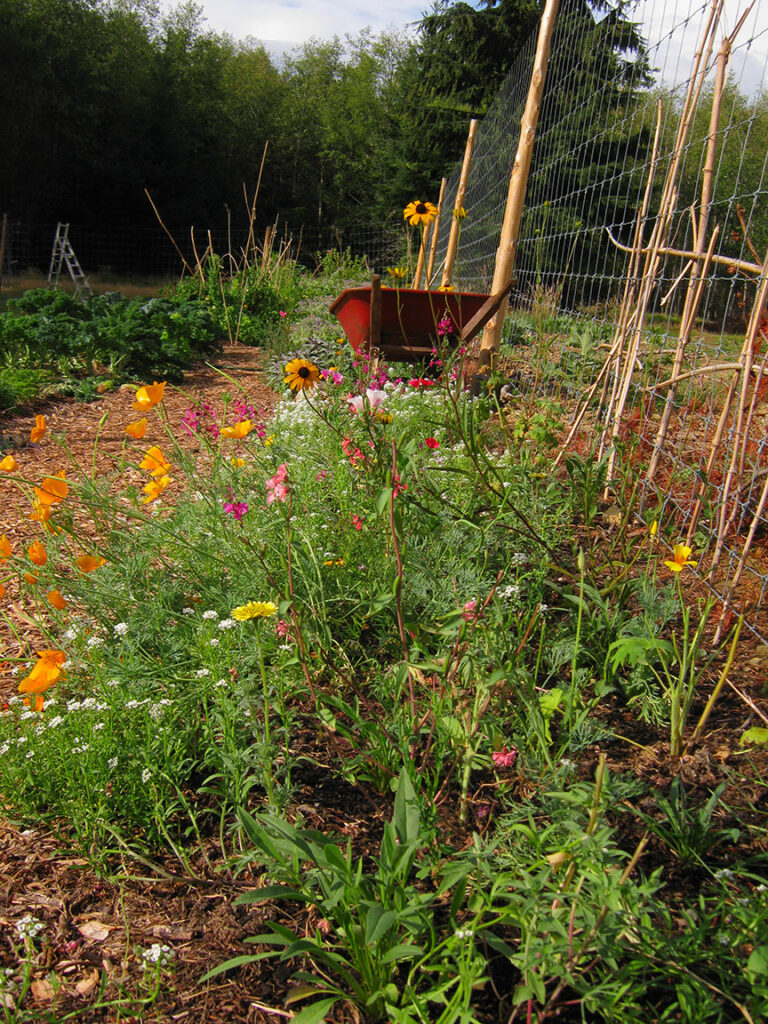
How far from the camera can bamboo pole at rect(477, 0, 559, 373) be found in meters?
3.95

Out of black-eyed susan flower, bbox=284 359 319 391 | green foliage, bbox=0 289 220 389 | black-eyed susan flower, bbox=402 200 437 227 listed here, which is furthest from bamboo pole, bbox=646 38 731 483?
green foliage, bbox=0 289 220 389

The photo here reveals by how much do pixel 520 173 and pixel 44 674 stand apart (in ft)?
12.8

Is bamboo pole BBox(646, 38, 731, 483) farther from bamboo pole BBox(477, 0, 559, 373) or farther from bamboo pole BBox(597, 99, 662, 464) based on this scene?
bamboo pole BBox(477, 0, 559, 373)

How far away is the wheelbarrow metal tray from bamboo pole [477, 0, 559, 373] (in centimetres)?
23

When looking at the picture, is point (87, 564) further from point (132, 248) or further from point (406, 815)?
point (132, 248)

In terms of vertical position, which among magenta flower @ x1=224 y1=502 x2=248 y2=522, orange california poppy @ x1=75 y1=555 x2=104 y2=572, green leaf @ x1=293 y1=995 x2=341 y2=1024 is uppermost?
magenta flower @ x1=224 y1=502 x2=248 y2=522

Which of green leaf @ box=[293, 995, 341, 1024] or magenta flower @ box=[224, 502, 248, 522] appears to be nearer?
green leaf @ box=[293, 995, 341, 1024]

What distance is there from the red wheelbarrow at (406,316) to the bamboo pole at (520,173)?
10.3 inches

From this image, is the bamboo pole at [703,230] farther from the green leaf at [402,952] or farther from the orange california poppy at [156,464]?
the green leaf at [402,952]

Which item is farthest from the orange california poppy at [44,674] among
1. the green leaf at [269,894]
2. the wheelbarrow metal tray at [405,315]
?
the wheelbarrow metal tray at [405,315]

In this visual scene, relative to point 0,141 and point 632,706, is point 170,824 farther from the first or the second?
point 0,141

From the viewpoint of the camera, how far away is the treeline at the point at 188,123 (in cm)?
2042

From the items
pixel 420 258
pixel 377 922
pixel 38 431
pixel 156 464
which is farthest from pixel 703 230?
pixel 420 258

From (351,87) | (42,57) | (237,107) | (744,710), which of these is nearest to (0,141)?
→ (42,57)
